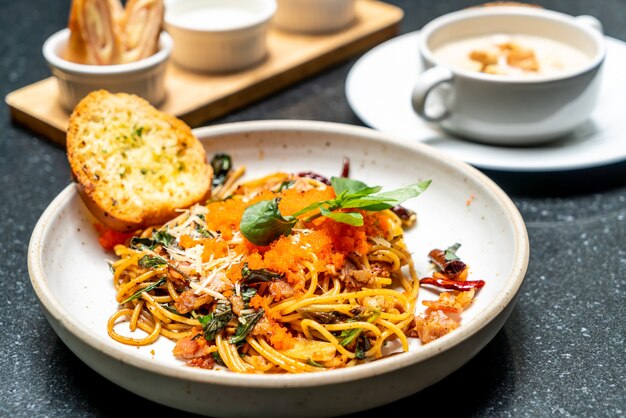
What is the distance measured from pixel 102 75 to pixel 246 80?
2.71 feet

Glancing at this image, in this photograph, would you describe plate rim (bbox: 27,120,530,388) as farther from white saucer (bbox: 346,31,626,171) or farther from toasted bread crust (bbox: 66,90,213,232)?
white saucer (bbox: 346,31,626,171)

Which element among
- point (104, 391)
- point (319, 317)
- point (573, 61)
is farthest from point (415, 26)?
point (104, 391)

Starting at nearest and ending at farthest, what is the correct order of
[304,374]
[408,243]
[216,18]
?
[304,374], [408,243], [216,18]

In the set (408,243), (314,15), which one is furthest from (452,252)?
(314,15)

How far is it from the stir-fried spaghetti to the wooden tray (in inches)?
53.7

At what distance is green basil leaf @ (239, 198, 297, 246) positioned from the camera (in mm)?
2398

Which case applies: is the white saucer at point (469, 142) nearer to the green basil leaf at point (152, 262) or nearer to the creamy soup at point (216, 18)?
the creamy soup at point (216, 18)

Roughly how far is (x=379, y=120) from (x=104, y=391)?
6.26 feet

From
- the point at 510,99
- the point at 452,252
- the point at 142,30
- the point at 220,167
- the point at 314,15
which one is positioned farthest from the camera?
the point at 314,15

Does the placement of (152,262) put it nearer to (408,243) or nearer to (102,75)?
(408,243)

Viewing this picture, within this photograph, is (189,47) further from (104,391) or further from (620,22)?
(620,22)

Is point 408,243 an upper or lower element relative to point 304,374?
lower

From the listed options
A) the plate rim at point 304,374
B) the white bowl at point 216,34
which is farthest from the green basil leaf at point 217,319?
the white bowl at point 216,34

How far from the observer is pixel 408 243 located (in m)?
2.89
